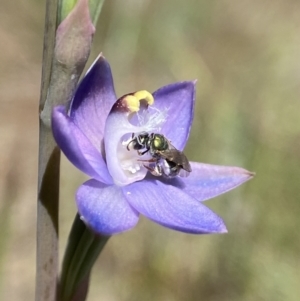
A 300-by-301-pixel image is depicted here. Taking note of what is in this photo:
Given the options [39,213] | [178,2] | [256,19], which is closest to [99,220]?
[39,213]

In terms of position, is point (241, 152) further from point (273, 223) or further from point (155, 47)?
point (155, 47)

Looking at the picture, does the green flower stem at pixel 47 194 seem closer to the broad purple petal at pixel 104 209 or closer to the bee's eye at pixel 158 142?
the broad purple petal at pixel 104 209

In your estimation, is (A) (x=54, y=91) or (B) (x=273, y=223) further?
(B) (x=273, y=223)

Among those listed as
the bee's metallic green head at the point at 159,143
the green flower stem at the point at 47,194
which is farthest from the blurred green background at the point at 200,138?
the bee's metallic green head at the point at 159,143

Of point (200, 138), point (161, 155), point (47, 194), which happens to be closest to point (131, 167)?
point (161, 155)

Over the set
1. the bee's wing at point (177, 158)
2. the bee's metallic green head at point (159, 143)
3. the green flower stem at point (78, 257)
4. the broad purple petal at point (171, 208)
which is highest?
the bee's metallic green head at point (159, 143)

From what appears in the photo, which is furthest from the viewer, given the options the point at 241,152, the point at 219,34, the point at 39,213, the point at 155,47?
Result: the point at 219,34

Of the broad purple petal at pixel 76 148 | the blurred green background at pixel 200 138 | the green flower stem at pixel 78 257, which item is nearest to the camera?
the broad purple petal at pixel 76 148
